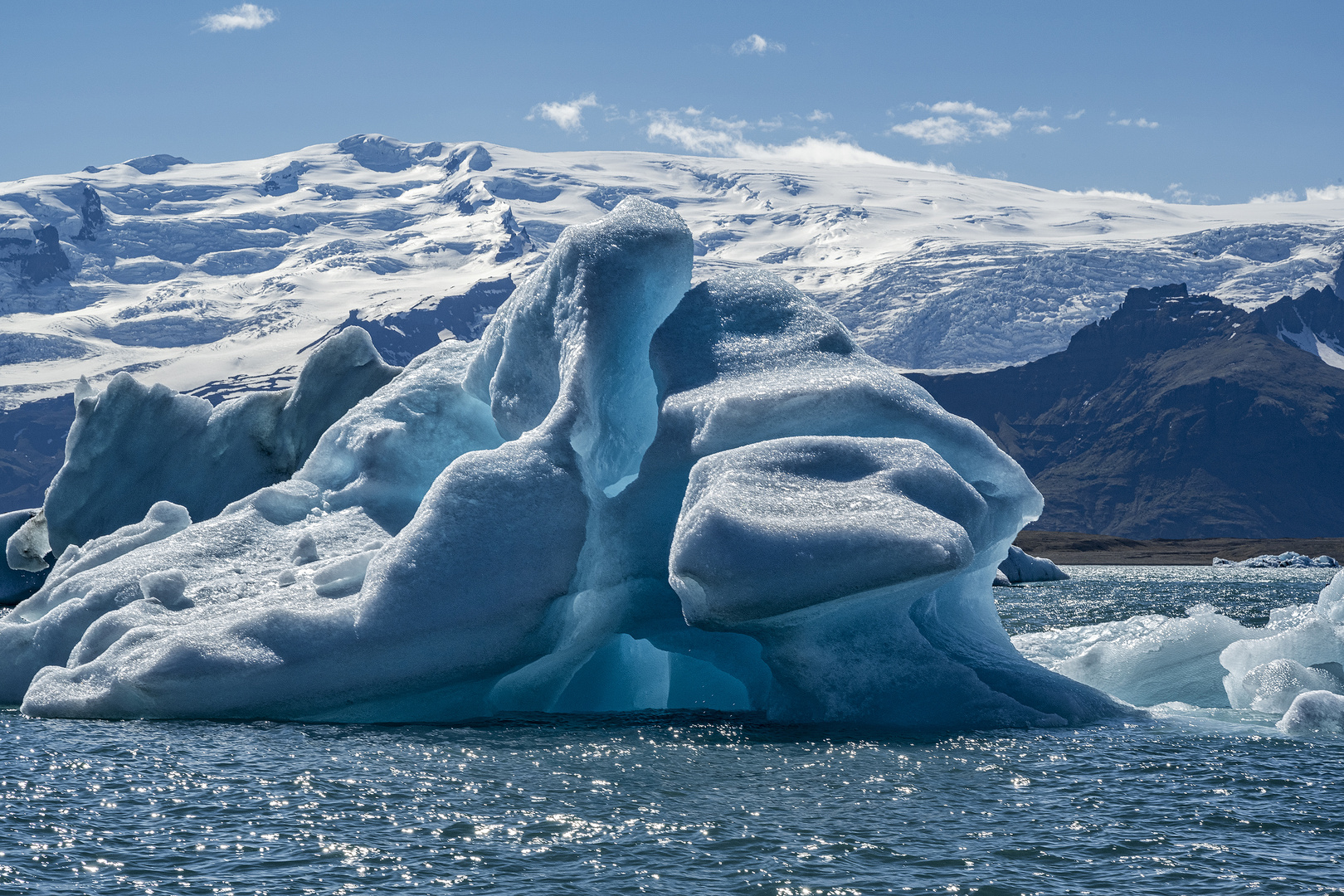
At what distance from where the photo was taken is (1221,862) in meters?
7.47

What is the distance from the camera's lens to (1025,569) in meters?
60.3

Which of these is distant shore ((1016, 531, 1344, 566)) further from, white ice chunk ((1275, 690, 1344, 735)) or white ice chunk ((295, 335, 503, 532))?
white ice chunk ((1275, 690, 1344, 735))

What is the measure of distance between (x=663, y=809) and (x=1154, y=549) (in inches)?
4641

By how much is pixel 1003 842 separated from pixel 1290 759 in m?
4.20

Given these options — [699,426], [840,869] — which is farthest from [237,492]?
[840,869]

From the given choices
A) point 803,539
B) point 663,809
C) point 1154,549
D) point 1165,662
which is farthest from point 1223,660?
point 1154,549

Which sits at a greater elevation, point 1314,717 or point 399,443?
point 399,443

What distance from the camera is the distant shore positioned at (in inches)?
4154

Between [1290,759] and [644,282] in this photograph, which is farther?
[644,282]

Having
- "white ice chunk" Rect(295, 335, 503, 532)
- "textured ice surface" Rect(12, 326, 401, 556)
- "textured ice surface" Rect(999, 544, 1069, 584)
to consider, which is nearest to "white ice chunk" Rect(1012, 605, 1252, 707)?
"white ice chunk" Rect(295, 335, 503, 532)

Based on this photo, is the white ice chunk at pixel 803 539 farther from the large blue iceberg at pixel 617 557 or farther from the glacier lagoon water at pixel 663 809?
the glacier lagoon water at pixel 663 809

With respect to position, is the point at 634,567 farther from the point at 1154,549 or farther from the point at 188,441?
the point at 1154,549

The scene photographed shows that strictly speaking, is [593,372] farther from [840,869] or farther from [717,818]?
[840,869]

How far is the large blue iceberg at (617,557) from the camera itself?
11281mm
